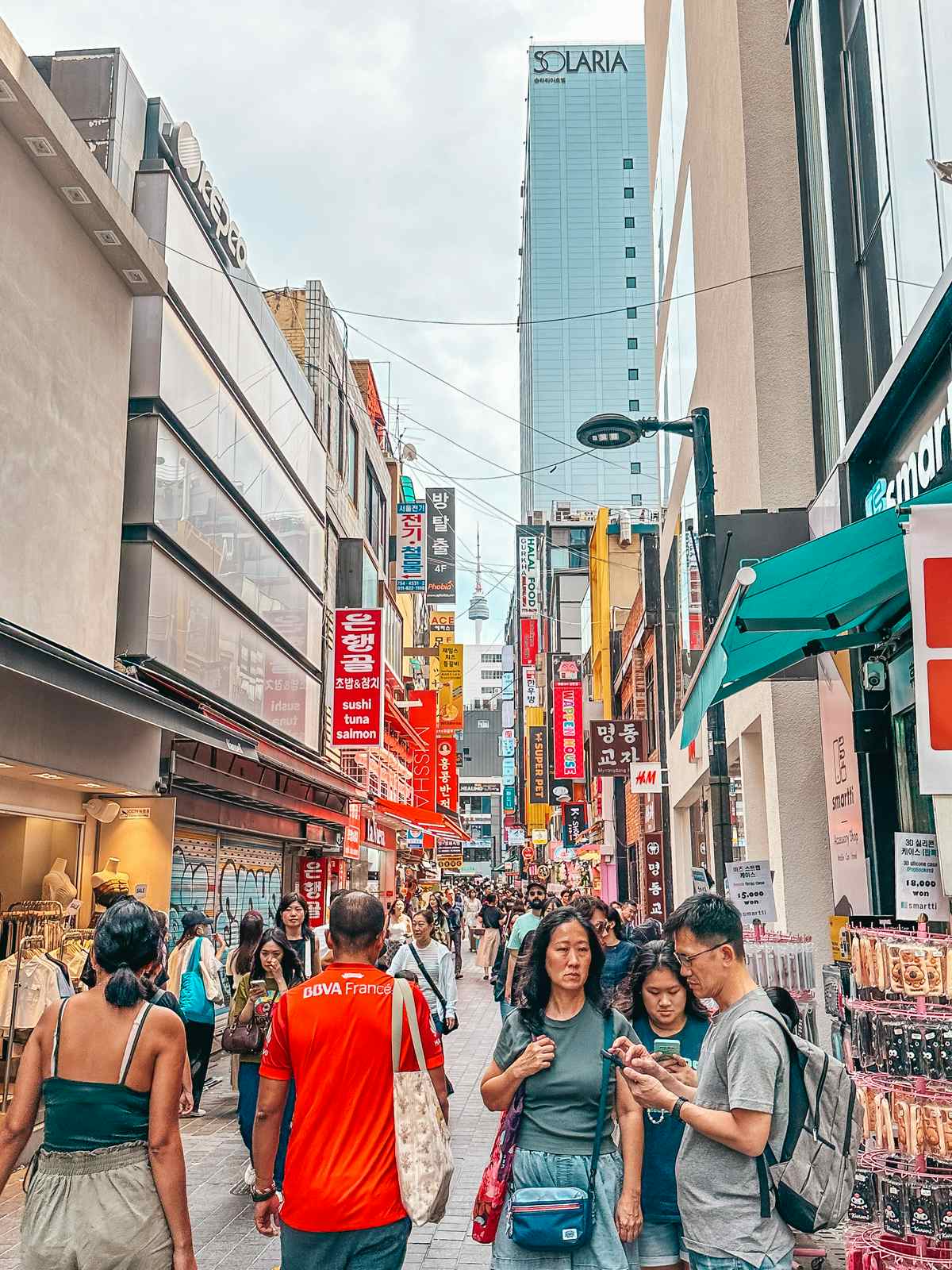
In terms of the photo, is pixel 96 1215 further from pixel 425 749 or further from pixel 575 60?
pixel 575 60

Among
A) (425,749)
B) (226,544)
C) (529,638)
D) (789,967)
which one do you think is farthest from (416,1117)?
(529,638)

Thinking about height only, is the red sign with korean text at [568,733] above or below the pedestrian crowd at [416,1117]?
above

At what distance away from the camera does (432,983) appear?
30.1 feet

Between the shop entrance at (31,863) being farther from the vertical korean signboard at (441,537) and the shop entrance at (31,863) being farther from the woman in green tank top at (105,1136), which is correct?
the vertical korean signboard at (441,537)

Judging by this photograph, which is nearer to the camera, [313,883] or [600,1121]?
[600,1121]

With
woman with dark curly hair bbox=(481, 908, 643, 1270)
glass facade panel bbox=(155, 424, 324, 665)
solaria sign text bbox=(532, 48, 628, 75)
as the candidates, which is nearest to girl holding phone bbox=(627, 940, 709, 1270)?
woman with dark curly hair bbox=(481, 908, 643, 1270)

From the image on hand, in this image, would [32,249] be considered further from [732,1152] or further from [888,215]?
[732,1152]

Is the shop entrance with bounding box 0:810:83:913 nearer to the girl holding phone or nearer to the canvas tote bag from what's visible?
the girl holding phone

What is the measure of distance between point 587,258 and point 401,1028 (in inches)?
5410

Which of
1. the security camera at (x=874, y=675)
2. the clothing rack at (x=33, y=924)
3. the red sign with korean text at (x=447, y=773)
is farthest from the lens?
the red sign with korean text at (x=447, y=773)

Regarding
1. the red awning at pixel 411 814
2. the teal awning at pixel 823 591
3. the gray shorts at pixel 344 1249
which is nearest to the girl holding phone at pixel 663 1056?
the gray shorts at pixel 344 1249

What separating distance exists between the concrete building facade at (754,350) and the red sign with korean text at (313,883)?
11085 mm

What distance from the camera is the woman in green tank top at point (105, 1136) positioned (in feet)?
12.5

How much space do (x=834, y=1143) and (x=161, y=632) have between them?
12.6 metres
